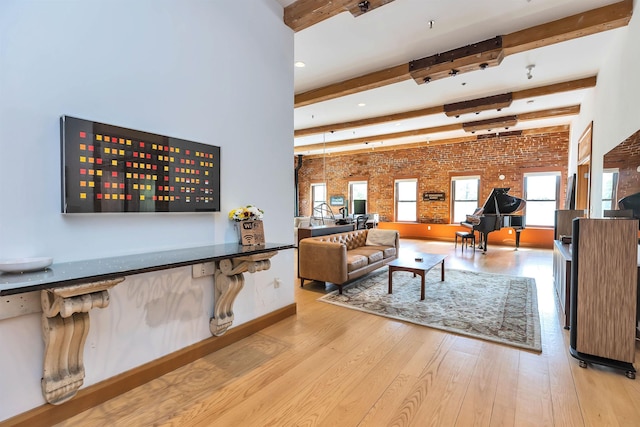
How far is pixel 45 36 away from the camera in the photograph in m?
1.67

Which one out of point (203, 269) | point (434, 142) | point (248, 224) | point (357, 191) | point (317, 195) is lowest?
point (203, 269)

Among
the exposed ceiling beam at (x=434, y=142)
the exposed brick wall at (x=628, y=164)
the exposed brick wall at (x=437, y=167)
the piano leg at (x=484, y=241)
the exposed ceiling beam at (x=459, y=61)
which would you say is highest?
the exposed ceiling beam at (x=434, y=142)

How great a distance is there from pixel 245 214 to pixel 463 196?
29.8 feet

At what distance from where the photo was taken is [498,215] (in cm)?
777

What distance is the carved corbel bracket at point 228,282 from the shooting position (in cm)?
250

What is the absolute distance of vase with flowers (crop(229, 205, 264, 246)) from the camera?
105 inches

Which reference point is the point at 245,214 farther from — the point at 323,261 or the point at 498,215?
the point at 498,215

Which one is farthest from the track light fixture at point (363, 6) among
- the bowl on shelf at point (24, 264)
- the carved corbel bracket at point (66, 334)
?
the bowl on shelf at point (24, 264)

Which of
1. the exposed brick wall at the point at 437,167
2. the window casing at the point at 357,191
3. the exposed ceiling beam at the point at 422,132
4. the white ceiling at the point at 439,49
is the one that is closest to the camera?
the white ceiling at the point at 439,49

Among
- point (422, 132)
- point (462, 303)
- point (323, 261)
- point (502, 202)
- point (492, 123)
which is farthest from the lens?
point (422, 132)

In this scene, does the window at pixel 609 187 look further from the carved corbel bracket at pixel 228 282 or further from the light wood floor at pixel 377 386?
the carved corbel bracket at pixel 228 282

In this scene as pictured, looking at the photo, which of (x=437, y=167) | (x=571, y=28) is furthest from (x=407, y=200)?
(x=571, y=28)

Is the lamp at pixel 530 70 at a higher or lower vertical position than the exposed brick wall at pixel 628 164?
higher

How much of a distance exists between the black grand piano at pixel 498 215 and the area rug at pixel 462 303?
2738mm
